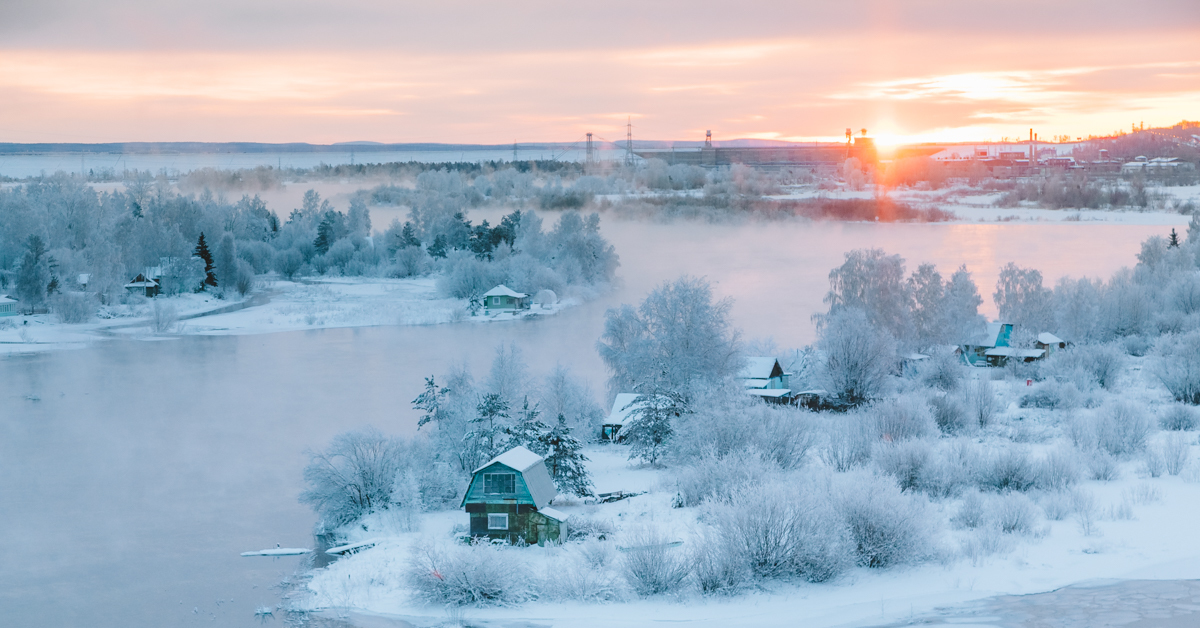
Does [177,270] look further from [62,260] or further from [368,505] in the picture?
[368,505]

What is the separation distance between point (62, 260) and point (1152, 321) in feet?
94.8

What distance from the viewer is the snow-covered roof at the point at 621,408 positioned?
14737mm

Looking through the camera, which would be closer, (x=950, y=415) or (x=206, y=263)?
(x=950, y=415)

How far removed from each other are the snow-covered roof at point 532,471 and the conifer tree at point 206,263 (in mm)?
24653

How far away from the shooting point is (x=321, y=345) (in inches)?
894

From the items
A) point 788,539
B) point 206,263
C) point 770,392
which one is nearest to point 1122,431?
point 770,392

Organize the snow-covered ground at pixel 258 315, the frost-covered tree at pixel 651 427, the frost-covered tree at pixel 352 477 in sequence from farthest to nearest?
the snow-covered ground at pixel 258 315 < the frost-covered tree at pixel 651 427 < the frost-covered tree at pixel 352 477

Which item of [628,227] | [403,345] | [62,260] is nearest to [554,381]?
[403,345]

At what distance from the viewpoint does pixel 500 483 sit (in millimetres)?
9922

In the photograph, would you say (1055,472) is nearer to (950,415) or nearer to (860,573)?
(860,573)

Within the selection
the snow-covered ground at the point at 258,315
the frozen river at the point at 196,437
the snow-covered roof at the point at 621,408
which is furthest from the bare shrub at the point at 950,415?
the snow-covered ground at the point at 258,315

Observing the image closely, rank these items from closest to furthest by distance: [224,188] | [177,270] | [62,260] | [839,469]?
[839,469] → [62,260] → [177,270] → [224,188]

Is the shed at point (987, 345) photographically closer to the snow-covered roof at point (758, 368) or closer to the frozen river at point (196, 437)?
the frozen river at point (196, 437)

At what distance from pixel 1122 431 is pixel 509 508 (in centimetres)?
780
